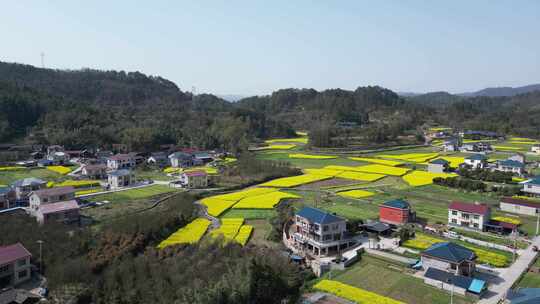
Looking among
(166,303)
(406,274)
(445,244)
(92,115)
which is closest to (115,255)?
(166,303)

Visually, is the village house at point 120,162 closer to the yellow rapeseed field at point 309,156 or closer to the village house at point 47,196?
the village house at point 47,196

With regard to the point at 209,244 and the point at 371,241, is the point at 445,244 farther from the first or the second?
the point at 209,244

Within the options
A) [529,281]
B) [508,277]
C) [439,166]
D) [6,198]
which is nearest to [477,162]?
[439,166]

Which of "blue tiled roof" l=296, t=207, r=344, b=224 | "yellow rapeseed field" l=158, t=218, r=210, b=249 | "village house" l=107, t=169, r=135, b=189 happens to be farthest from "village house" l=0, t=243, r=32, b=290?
"village house" l=107, t=169, r=135, b=189

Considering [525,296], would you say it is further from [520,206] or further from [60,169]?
[60,169]

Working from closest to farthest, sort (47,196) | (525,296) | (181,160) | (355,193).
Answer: (525,296), (47,196), (355,193), (181,160)

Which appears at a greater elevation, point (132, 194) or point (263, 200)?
point (132, 194)

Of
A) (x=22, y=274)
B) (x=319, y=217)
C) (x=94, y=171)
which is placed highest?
(x=94, y=171)
